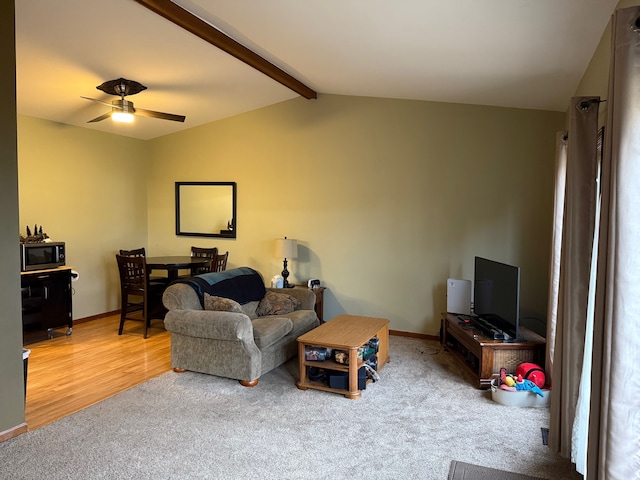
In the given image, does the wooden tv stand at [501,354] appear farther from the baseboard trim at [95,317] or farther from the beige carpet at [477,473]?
the baseboard trim at [95,317]

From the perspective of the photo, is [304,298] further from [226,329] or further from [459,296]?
[459,296]

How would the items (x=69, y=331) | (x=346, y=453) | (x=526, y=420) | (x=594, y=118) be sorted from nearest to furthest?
(x=594, y=118)
(x=346, y=453)
(x=526, y=420)
(x=69, y=331)

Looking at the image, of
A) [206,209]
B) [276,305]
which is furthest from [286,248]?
[206,209]

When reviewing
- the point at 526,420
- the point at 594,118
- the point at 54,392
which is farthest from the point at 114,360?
the point at 594,118

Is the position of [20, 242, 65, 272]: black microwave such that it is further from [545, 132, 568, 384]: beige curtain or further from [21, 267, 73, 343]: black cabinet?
[545, 132, 568, 384]: beige curtain

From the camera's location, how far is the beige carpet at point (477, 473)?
8.14 ft

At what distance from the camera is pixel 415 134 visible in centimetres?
526

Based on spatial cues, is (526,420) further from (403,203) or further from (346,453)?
(403,203)

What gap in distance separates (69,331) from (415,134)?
4.57 m

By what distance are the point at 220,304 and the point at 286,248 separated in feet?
5.52

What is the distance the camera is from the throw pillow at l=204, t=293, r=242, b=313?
3991 mm

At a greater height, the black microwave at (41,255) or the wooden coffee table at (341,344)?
the black microwave at (41,255)

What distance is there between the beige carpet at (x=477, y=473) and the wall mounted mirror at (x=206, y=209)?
435cm

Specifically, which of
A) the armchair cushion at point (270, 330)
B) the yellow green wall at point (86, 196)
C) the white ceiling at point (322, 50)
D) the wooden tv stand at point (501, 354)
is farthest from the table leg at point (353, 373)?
the yellow green wall at point (86, 196)
